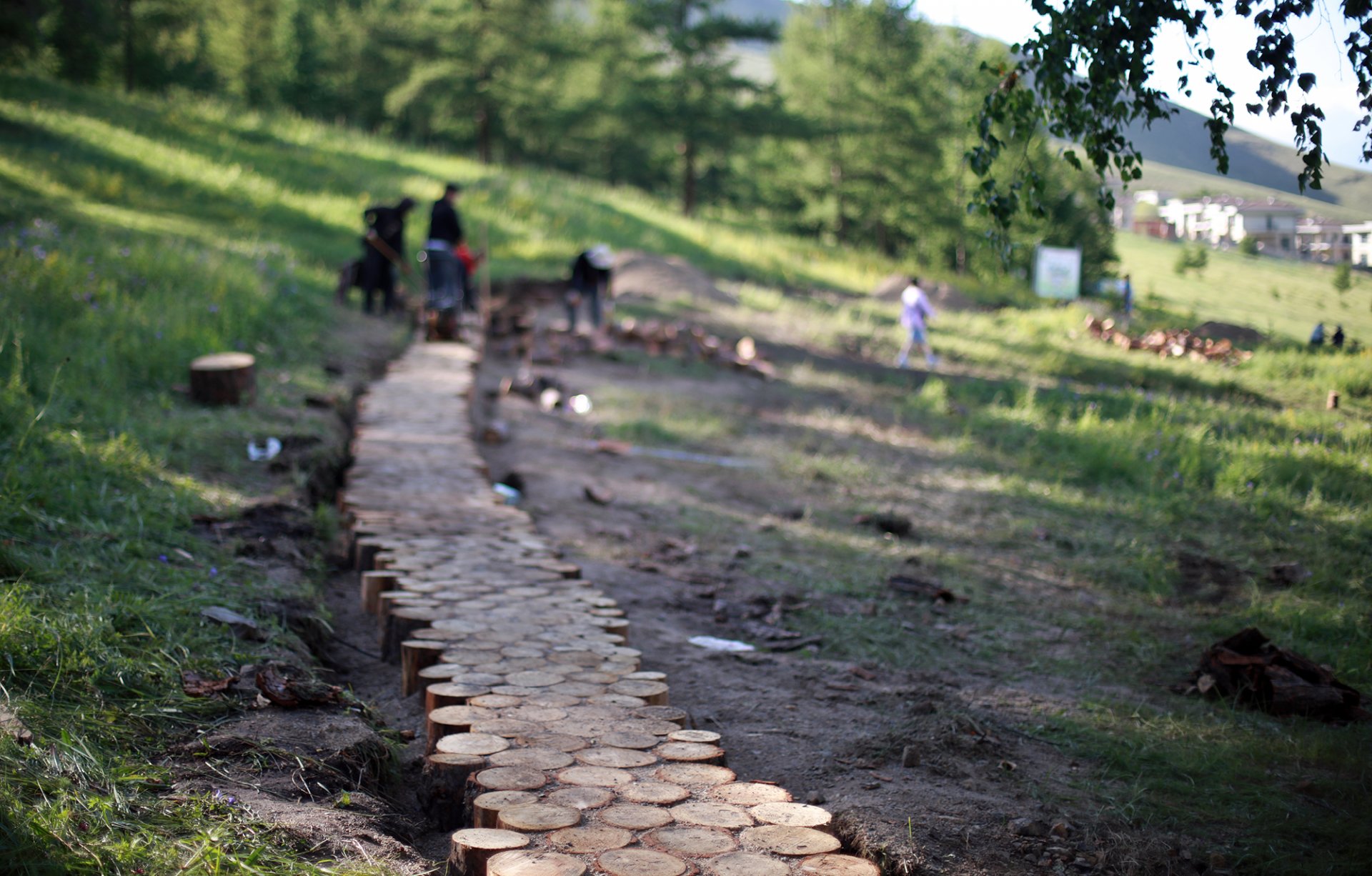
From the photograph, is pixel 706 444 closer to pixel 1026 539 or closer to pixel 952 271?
pixel 1026 539

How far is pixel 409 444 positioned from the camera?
299 inches

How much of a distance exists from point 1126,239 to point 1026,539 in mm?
2352

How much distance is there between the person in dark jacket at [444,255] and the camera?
44.2 ft

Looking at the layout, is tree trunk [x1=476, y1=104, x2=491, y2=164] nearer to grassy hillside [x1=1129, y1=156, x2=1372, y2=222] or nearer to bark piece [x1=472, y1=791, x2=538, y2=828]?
grassy hillside [x1=1129, y1=156, x2=1372, y2=222]

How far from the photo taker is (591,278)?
15852 millimetres

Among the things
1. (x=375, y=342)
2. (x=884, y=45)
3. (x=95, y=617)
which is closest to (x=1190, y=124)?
(x=95, y=617)

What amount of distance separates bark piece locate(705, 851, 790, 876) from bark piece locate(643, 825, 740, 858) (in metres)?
0.03

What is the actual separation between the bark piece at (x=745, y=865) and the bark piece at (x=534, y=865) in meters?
0.33

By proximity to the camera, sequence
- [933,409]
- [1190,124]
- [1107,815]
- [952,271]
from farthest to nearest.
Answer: [952,271], [933,409], [1190,124], [1107,815]

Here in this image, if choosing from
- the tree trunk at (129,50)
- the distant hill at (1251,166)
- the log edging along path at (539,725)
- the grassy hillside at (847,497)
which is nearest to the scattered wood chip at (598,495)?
the grassy hillside at (847,497)

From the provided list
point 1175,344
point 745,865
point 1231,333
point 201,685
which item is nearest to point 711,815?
point 745,865

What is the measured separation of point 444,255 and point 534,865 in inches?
469

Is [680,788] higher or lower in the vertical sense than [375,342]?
lower

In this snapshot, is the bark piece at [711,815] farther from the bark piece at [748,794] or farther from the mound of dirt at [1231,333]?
the mound of dirt at [1231,333]
